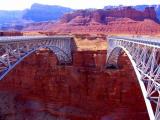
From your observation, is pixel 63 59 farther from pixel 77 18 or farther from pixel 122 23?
pixel 77 18

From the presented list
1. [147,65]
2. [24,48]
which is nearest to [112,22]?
[24,48]

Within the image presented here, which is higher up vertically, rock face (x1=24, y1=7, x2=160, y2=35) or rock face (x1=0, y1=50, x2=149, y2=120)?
rock face (x1=24, y1=7, x2=160, y2=35)

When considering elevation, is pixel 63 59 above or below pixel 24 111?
above

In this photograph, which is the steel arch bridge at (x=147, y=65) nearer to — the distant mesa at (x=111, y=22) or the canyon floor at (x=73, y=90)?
the canyon floor at (x=73, y=90)

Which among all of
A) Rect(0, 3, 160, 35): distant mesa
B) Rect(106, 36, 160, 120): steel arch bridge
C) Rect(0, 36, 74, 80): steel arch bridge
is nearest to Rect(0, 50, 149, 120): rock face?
Rect(0, 36, 74, 80): steel arch bridge

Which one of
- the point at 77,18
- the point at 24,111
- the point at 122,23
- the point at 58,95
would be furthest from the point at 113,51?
the point at 77,18

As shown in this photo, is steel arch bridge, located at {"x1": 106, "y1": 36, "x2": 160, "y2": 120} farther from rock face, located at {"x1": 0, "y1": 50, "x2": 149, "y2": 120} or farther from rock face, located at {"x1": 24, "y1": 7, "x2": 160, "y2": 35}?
rock face, located at {"x1": 24, "y1": 7, "x2": 160, "y2": 35}

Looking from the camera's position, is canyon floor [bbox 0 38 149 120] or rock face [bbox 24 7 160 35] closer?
canyon floor [bbox 0 38 149 120]
